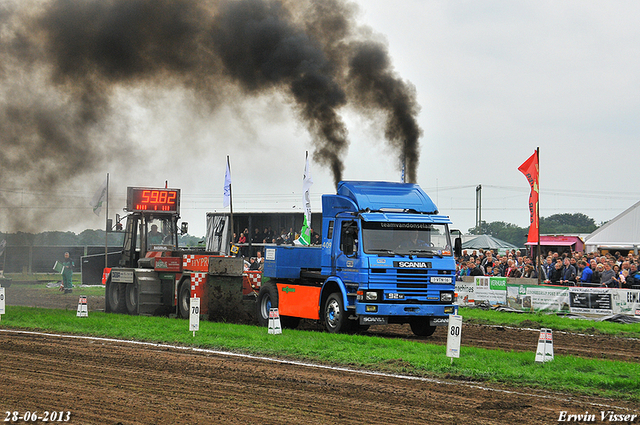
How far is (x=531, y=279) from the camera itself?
2598 centimetres

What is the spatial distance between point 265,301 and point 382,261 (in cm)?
473

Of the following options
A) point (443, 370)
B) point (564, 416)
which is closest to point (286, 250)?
point (443, 370)

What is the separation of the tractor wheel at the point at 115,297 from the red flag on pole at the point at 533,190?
14447 mm

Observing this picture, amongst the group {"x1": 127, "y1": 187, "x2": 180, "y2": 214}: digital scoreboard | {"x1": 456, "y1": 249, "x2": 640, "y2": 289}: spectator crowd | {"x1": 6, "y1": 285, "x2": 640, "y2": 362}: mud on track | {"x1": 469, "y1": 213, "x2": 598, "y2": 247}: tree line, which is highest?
{"x1": 469, "y1": 213, "x2": 598, "y2": 247}: tree line

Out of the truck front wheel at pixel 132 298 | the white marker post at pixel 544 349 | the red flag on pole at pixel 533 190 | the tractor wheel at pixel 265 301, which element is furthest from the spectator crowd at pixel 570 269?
the truck front wheel at pixel 132 298

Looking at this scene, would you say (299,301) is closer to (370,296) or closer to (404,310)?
(370,296)

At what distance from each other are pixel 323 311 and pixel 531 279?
1161cm

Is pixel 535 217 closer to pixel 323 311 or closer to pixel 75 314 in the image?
pixel 323 311

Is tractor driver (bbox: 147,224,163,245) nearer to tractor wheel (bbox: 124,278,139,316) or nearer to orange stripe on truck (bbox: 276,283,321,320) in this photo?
tractor wheel (bbox: 124,278,139,316)

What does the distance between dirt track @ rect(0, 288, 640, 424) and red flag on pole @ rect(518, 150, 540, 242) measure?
1581 cm

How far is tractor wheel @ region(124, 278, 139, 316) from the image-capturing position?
2336 cm

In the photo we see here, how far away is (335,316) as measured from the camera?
54.5ft

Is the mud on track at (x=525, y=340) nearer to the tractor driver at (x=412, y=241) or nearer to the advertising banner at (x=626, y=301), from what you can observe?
the tractor driver at (x=412, y=241)

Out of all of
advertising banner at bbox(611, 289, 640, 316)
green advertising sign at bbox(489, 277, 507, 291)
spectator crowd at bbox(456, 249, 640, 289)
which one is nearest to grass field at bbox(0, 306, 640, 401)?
advertising banner at bbox(611, 289, 640, 316)
